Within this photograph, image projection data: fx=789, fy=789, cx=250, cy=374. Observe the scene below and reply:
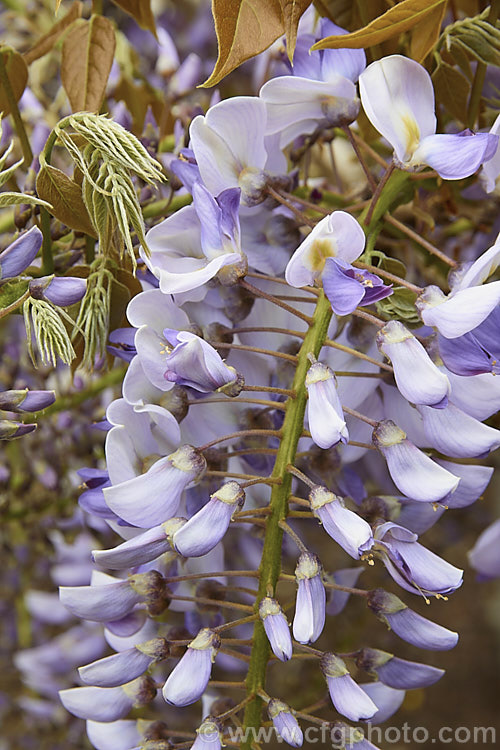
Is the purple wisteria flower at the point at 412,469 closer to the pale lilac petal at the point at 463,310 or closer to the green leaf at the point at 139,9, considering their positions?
the pale lilac petal at the point at 463,310

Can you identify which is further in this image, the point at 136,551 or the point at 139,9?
the point at 139,9

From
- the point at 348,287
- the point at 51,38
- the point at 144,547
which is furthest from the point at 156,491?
the point at 51,38

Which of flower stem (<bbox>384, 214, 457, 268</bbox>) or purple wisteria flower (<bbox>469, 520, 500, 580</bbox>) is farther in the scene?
purple wisteria flower (<bbox>469, 520, 500, 580</bbox>)

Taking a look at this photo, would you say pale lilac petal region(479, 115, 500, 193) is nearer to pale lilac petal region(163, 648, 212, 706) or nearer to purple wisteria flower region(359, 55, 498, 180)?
purple wisteria flower region(359, 55, 498, 180)

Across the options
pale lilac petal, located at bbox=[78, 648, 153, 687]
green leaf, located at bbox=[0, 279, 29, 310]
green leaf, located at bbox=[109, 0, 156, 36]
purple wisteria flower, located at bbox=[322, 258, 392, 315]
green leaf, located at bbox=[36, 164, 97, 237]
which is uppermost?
green leaf, located at bbox=[109, 0, 156, 36]

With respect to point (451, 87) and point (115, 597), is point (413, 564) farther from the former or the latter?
point (451, 87)

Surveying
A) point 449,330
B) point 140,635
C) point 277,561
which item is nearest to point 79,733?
point 140,635

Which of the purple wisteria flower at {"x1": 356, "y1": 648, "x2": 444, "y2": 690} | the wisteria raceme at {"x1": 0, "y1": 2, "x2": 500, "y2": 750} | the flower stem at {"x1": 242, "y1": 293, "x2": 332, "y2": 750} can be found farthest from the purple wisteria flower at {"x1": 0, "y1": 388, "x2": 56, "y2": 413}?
the purple wisteria flower at {"x1": 356, "y1": 648, "x2": 444, "y2": 690}
